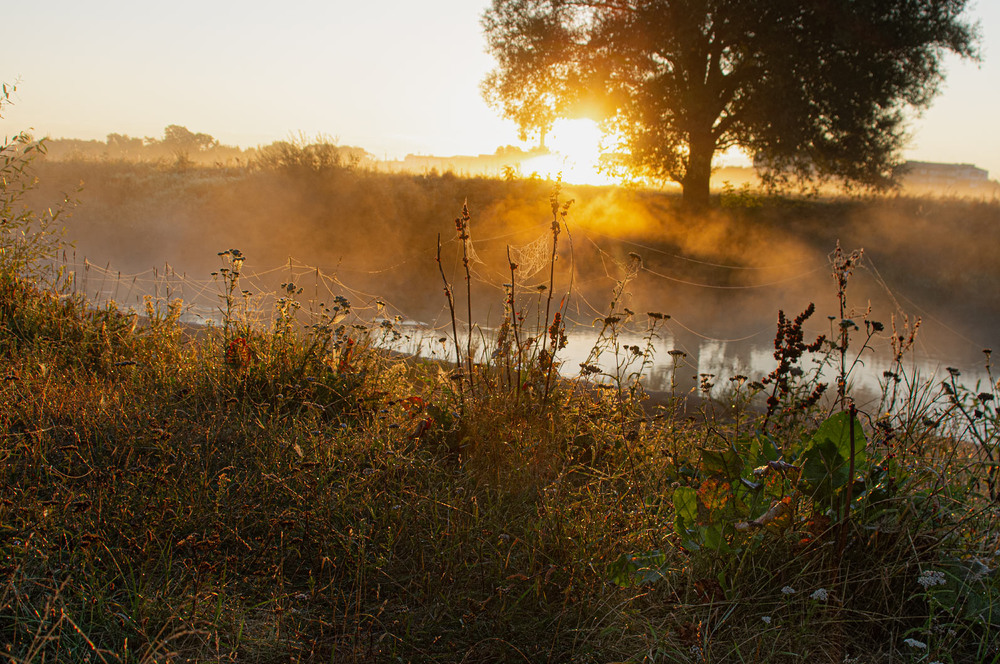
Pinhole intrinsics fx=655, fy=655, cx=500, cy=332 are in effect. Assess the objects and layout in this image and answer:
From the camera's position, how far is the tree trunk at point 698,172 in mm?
12750

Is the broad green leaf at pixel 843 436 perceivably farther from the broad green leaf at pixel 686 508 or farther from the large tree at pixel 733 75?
the large tree at pixel 733 75

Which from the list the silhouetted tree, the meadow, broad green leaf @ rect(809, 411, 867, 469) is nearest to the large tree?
the meadow

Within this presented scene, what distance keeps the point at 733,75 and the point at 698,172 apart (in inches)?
A: 73.6

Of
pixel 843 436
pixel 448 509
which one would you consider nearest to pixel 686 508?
pixel 843 436

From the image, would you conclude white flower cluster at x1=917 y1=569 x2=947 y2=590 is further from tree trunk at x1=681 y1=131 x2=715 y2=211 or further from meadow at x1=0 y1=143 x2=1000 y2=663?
tree trunk at x1=681 y1=131 x2=715 y2=211

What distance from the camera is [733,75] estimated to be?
12.5 metres

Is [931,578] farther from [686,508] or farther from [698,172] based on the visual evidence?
[698,172]

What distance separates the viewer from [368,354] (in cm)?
422

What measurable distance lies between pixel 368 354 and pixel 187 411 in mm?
1183

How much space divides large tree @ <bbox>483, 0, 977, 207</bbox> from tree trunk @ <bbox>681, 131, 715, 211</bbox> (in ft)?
0.08

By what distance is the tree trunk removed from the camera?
1275 centimetres

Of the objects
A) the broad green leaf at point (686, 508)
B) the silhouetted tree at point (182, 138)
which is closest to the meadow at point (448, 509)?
the broad green leaf at point (686, 508)

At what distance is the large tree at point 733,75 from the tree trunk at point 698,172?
0.02 meters

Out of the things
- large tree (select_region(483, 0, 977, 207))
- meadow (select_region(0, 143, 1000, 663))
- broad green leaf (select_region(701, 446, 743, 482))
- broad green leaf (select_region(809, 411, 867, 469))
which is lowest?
meadow (select_region(0, 143, 1000, 663))
